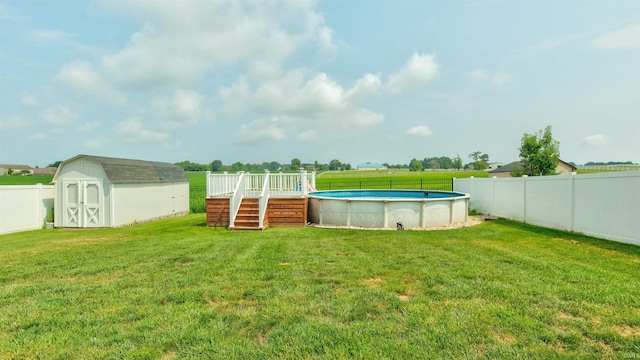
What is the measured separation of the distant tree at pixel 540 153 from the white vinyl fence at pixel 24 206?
87.7 feet

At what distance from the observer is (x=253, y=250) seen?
253 inches

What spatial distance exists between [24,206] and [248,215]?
9.14 metres

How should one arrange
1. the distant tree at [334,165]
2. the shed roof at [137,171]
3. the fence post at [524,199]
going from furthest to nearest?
the distant tree at [334,165]
the shed roof at [137,171]
the fence post at [524,199]

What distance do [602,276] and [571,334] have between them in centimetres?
247

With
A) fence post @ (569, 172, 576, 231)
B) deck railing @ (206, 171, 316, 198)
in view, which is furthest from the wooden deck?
fence post @ (569, 172, 576, 231)

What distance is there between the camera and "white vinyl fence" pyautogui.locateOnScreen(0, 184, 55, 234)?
35.2ft

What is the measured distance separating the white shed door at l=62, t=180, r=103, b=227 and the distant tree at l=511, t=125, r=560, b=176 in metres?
24.6

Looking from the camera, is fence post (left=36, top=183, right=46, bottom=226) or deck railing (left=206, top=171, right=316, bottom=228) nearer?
deck railing (left=206, top=171, right=316, bottom=228)

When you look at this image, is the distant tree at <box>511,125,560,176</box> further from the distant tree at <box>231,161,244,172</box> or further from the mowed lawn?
the distant tree at <box>231,161,244,172</box>

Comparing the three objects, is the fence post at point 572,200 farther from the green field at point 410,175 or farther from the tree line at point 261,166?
the green field at point 410,175

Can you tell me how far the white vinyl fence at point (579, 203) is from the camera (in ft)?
22.0

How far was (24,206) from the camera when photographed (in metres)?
11.4

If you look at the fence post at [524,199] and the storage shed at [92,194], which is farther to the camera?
the storage shed at [92,194]

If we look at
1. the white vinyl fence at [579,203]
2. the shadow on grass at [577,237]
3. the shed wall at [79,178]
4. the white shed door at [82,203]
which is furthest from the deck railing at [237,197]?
the white vinyl fence at [579,203]
